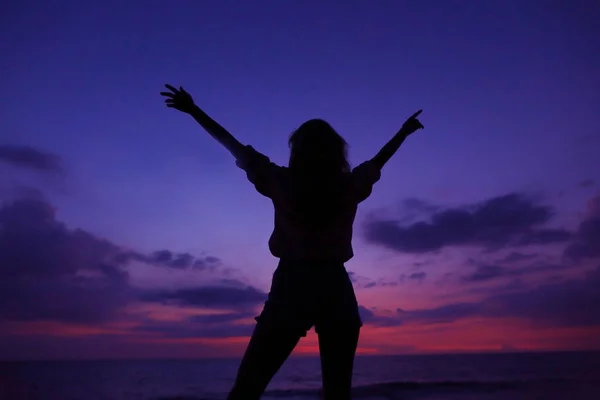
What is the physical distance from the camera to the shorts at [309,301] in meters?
1.96

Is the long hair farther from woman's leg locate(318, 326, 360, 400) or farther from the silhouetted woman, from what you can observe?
woman's leg locate(318, 326, 360, 400)

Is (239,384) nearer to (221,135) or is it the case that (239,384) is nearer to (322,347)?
(322,347)

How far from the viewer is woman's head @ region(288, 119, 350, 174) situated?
2.14 metres

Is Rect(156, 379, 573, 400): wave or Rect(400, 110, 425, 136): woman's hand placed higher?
Rect(400, 110, 425, 136): woman's hand

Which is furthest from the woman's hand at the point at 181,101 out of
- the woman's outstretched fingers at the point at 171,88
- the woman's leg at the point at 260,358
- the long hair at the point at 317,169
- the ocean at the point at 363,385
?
the ocean at the point at 363,385

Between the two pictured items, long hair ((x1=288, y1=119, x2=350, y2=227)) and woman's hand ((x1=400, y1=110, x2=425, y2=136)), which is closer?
long hair ((x1=288, y1=119, x2=350, y2=227))

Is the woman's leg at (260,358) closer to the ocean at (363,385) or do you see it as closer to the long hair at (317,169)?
the long hair at (317,169)

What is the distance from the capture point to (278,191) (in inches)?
82.0

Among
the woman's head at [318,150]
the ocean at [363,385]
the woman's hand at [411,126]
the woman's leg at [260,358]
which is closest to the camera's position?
the woman's leg at [260,358]

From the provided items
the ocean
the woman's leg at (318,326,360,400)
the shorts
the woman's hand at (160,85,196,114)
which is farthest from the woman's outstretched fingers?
the ocean

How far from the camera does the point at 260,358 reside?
1.95 meters

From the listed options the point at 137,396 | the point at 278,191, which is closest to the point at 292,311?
the point at 278,191

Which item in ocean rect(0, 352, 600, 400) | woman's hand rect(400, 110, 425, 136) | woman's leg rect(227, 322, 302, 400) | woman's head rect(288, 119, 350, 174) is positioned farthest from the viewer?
ocean rect(0, 352, 600, 400)

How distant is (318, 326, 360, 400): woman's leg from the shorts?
22 millimetres
